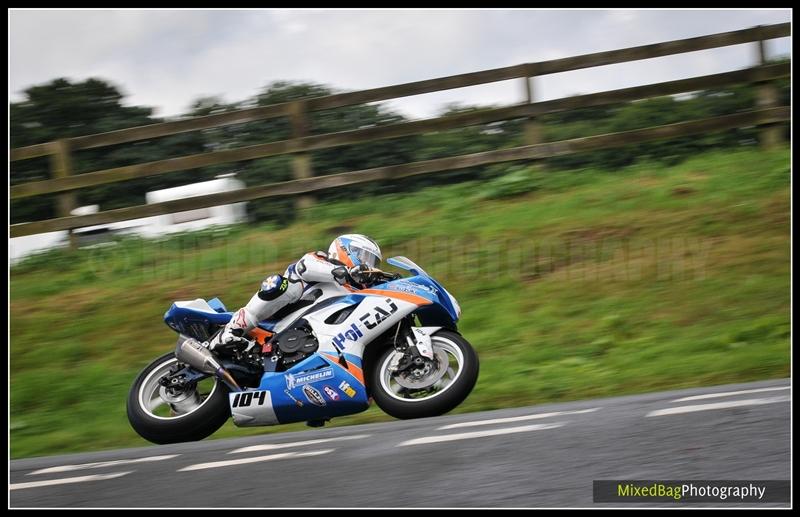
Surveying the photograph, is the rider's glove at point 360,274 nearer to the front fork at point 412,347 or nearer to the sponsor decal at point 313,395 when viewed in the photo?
the front fork at point 412,347

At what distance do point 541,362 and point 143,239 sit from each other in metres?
6.34

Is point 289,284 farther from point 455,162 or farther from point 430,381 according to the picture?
point 455,162

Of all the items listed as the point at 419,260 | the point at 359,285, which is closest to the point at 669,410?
the point at 359,285

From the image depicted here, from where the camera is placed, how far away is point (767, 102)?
43.7 feet

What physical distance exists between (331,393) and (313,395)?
143mm

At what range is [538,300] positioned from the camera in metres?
11.0

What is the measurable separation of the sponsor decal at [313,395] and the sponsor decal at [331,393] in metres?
0.05

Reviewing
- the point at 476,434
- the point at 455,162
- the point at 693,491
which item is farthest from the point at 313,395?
the point at 455,162

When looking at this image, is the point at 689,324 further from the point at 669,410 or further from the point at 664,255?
the point at 669,410

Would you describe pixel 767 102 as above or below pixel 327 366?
above

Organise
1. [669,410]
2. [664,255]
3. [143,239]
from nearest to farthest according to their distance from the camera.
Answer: [669,410]
[664,255]
[143,239]

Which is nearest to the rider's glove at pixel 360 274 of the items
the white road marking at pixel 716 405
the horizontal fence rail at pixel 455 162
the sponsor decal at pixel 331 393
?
the sponsor decal at pixel 331 393

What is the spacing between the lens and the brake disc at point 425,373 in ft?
23.5

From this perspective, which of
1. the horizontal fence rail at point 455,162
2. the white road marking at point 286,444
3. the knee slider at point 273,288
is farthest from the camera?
the horizontal fence rail at point 455,162
